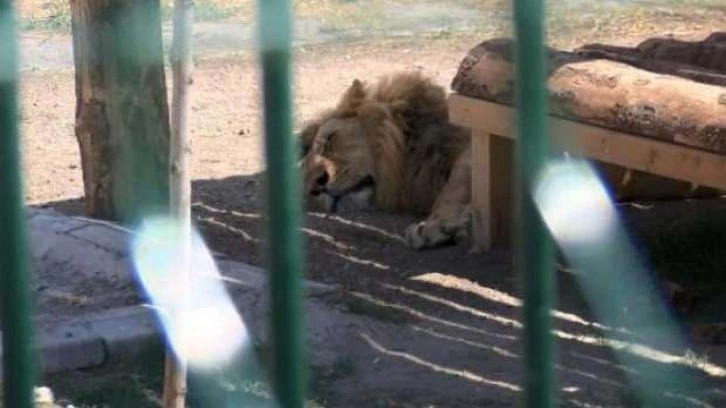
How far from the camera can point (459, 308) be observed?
651 centimetres

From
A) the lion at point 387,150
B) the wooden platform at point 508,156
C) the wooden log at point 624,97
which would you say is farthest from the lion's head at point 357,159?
the wooden log at point 624,97

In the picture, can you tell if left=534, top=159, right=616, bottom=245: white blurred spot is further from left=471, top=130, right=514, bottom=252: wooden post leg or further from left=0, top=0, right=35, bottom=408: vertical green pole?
left=0, top=0, right=35, bottom=408: vertical green pole

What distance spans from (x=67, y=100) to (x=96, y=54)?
12.0ft

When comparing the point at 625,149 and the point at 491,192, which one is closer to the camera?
the point at 625,149

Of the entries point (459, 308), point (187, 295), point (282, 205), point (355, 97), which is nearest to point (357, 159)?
point (355, 97)

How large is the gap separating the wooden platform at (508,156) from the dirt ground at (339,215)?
0.16 m

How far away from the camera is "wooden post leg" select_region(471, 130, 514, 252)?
7.29 metres

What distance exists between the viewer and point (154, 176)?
7.09 metres

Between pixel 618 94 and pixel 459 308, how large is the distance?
102 centimetres

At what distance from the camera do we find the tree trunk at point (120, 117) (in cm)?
705

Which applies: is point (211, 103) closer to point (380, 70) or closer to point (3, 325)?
point (380, 70)

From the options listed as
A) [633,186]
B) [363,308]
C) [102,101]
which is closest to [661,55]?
[633,186]

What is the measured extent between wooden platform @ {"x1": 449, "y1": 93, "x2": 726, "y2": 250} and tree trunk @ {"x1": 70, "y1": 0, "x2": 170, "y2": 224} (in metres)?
1.30

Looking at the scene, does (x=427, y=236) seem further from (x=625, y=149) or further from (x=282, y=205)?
(x=282, y=205)
